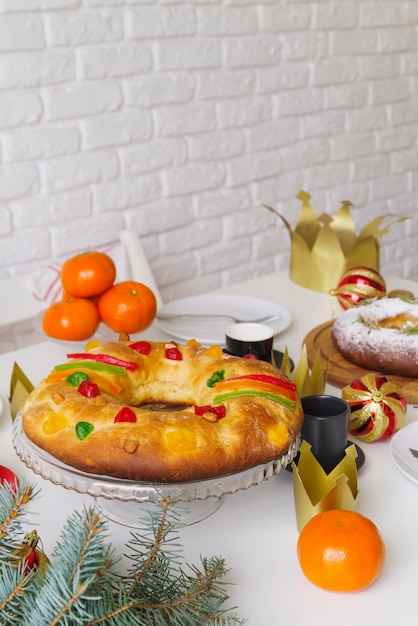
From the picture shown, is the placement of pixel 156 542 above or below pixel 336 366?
above

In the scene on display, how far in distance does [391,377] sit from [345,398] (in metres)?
0.21

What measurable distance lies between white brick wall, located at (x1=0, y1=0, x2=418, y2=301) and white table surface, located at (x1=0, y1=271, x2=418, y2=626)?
3.53 feet

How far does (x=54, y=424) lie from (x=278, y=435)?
0.81ft

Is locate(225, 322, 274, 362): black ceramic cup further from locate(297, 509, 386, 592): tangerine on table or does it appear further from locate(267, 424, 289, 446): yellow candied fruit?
locate(297, 509, 386, 592): tangerine on table

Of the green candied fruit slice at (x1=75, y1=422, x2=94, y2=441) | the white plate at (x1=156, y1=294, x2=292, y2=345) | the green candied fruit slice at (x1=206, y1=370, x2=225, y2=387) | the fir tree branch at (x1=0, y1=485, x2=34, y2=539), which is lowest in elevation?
the white plate at (x1=156, y1=294, x2=292, y2=345)

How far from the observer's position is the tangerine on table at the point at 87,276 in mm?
1337

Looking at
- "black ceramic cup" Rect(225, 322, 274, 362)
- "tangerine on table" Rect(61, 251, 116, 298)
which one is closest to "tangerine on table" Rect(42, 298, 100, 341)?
"tangerine on table" Rect(61, 251, 116, 298)

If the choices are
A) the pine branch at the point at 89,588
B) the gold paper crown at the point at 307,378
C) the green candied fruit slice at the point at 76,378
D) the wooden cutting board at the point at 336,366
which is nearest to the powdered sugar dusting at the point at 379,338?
the wooden cutting board at the point at 336,366

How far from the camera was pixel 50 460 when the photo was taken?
2.67 ft

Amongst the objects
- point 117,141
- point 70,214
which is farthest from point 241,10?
point 70,214

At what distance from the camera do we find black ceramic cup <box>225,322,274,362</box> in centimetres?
117

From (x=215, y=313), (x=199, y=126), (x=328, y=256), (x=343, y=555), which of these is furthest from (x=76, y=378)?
(x=199, y=126)

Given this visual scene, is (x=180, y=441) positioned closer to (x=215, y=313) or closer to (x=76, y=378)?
(x=76, y=378)

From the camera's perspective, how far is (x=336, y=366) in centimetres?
127
